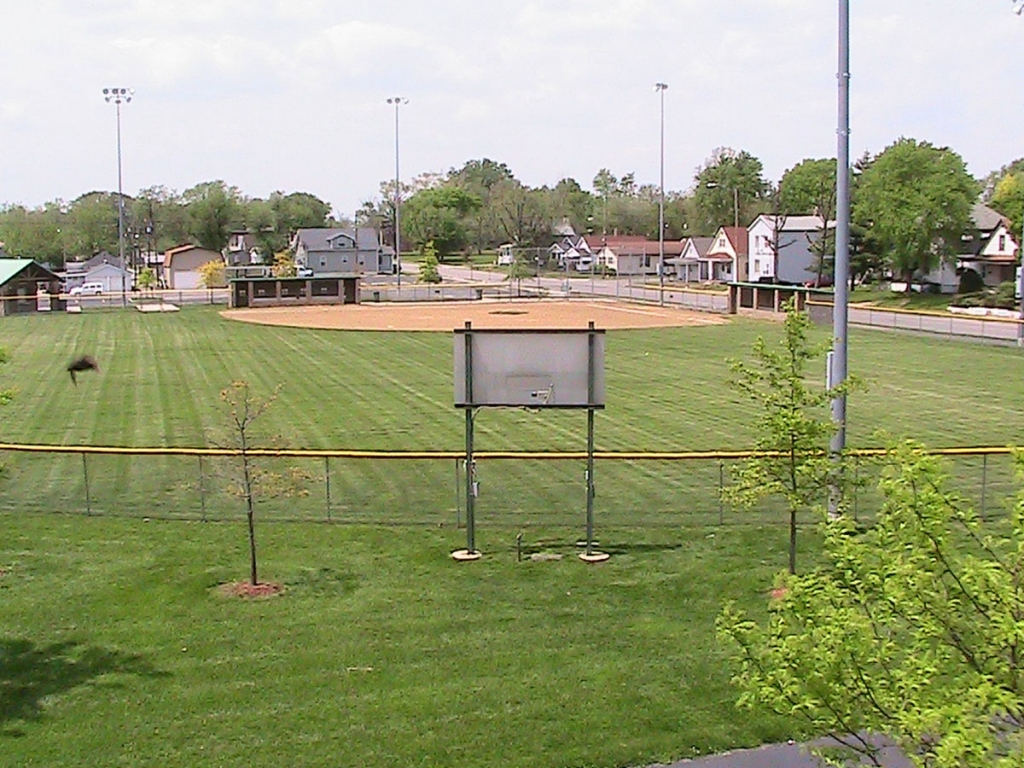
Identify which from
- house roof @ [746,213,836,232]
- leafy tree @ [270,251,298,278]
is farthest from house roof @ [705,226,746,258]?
leafy tree @ [270,251,298,278]

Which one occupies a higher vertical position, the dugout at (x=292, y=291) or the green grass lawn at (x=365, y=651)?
the dugout at (x=292, y=291)

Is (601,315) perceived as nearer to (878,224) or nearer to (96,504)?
(878,224)

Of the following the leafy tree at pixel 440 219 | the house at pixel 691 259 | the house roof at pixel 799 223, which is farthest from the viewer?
the leafy tree at pixel 440 219

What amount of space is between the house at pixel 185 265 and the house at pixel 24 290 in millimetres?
47617

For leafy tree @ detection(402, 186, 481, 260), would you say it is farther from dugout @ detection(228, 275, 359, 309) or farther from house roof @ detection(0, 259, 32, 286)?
house roof @ detection(0, 259, 32, 286)

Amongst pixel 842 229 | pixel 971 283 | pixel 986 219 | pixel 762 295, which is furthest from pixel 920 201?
pixel 842 229

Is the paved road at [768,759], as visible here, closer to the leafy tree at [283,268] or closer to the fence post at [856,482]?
the fence post at [856,482]

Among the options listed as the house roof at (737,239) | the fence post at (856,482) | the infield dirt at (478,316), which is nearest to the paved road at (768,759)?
the fence post at (856,482)

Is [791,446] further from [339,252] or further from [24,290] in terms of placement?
[339,252]

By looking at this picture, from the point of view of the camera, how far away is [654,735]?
496 inches

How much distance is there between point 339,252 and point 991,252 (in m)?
81.7

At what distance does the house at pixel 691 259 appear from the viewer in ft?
428

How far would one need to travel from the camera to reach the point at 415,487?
24.6 m

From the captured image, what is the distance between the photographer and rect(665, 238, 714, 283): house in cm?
13050
